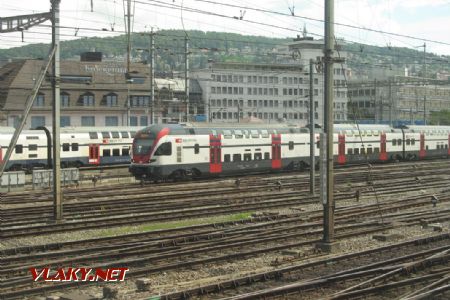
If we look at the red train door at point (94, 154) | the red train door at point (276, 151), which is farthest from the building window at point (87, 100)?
the red train door at point (276, 151)

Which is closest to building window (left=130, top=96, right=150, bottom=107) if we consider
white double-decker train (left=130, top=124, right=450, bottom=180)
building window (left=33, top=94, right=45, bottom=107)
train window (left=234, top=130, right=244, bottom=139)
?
building window (left=33, top=94, right=45, bottom=107)

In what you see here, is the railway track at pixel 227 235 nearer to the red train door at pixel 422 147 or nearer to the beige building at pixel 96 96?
the red train door at pixel 422 147

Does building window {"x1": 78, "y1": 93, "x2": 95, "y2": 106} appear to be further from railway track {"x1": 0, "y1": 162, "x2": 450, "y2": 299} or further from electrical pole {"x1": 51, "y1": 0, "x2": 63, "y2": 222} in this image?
electrical pole {"x1": 51, "y1": 0, "x2": 63, "y2": 222}

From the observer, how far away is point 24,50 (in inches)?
3799

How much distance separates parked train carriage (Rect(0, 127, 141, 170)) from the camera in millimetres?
38969

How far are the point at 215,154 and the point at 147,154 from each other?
4.34 metres

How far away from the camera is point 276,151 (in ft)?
124

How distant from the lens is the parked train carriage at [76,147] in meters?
39.0

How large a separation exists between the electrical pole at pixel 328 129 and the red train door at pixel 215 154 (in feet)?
62.1

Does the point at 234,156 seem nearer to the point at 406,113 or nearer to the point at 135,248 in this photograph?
the point at 135,248

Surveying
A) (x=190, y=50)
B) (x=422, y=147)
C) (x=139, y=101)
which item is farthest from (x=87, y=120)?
(x=422, y=147)

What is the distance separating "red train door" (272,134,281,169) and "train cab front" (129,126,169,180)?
835cm

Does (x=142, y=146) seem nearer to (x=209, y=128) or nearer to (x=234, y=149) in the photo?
(x=209, y=128)

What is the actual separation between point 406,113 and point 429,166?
248 feet
